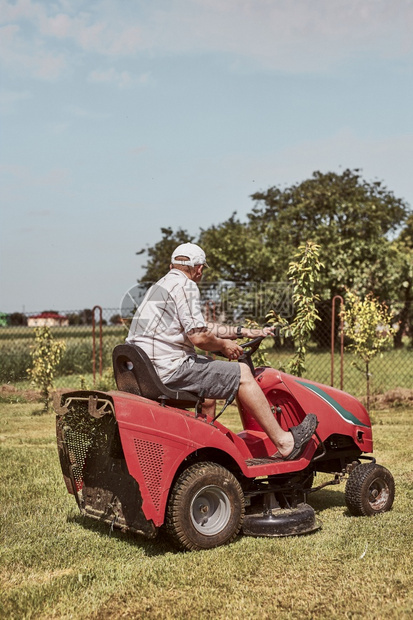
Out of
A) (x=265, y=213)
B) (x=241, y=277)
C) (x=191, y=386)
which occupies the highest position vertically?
(x=265, y=213)

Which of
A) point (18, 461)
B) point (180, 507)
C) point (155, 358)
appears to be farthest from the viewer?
point (18, 461)

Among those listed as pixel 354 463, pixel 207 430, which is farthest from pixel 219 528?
pixel 354 463

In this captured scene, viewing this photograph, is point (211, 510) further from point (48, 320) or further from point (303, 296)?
point (48, 320)

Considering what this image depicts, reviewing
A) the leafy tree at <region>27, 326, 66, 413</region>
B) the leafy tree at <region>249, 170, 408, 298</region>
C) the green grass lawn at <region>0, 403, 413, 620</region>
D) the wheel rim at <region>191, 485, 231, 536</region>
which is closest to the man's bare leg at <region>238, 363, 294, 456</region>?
the wheel rim at <region>191, 485, 231, 536</region>

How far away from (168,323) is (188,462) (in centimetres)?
89

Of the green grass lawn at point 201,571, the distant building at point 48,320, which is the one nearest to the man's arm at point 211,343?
the green grass lawn at point 201,571

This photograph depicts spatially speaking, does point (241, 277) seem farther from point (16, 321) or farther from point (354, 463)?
point (354, 463)

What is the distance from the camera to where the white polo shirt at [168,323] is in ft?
15.5

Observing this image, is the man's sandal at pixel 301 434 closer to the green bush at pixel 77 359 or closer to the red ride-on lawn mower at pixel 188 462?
the red ride-on lawn mower at pixel 188 462

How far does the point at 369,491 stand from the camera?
5.50 meters

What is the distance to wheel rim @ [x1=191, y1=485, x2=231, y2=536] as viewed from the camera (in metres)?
4.64

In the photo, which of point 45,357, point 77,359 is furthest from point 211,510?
point 77,359

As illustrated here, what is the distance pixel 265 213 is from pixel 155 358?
2810cm

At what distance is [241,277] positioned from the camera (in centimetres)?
2502
